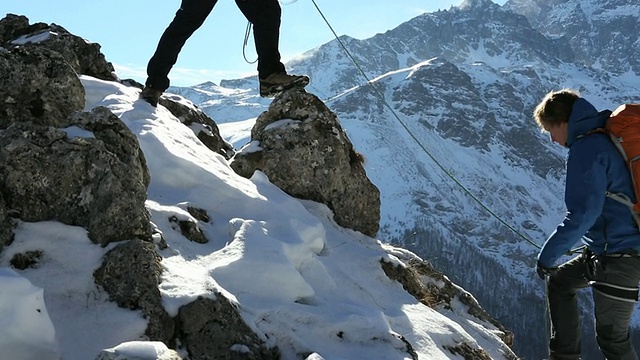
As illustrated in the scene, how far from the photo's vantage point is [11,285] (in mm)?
4520

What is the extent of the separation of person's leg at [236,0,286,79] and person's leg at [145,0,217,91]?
2.16ft

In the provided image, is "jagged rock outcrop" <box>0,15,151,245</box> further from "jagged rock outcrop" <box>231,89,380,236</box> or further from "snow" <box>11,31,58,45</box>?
Answer: "snow" <box>11,31,58,45</box>

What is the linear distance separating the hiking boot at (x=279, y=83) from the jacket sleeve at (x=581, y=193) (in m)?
6.34

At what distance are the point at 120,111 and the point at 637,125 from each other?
8161 mm

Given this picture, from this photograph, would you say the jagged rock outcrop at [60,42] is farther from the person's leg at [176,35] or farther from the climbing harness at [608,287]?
the climbing harness at [608,287]

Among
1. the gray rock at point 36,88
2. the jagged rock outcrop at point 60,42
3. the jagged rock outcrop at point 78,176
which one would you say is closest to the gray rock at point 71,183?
the jagged rock outcrop at point 78,176

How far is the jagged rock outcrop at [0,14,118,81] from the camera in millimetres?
12341

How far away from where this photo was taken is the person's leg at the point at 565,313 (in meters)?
6.94

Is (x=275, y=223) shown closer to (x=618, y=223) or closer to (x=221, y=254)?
(x=221, y=254)

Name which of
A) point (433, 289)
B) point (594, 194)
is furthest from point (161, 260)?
point (433, 289)

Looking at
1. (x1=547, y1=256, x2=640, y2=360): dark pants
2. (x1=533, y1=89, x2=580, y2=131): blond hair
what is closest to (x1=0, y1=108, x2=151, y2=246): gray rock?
(x1=533, y1=89, x2=580, y2=131): blond hair

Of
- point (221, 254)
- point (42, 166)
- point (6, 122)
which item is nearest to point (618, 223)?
point (221, 254)

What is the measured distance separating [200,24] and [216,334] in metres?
6.55

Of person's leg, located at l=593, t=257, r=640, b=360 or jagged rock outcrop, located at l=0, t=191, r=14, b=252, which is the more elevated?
jagged rock outcrop, located at l=0, t=191, r=14, b=252
